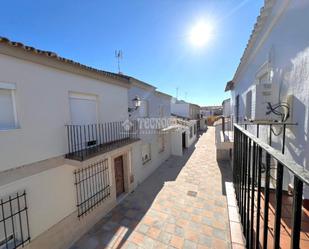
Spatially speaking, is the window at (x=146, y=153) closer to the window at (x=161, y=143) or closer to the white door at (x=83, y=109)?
the window at (x=161, y=143)

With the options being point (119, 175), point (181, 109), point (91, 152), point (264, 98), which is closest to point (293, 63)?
point (264, 98)

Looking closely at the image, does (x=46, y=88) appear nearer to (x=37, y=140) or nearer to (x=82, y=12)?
(x=37, y=140)

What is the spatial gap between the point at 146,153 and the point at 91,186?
5.61 m

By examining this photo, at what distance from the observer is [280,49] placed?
151 inches

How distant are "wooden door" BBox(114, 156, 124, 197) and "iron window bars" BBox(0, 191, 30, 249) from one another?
4305 mm

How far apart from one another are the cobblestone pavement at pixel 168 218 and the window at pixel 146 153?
4.40 ft

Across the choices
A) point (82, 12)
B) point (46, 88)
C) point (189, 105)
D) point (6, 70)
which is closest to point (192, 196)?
point (46, 88)

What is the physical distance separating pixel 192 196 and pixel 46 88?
7.95m

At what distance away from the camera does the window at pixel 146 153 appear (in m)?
11.1

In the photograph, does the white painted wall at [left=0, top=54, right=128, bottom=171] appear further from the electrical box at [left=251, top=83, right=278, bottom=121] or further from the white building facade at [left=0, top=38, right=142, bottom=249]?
the electrical box at [left=251, top=83, right=278, bottom=121]

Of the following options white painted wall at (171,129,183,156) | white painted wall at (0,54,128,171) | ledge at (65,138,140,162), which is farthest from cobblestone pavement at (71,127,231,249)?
white painted wall at (171,129,183,156)

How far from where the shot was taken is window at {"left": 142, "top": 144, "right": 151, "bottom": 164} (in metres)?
11.1

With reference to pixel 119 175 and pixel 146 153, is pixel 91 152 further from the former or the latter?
pixel 146 153

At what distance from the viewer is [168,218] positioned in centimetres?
662
